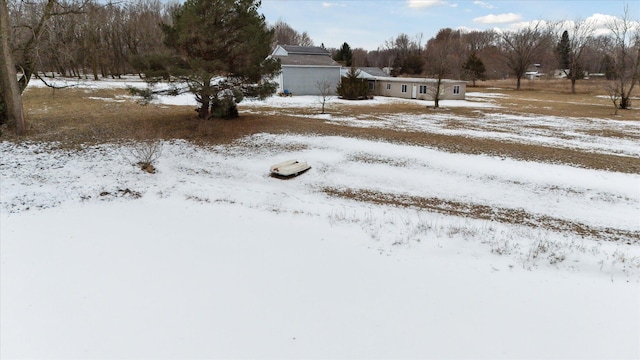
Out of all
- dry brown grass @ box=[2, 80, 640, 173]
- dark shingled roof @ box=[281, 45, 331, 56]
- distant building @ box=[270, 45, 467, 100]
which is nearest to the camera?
dry brown grass @ box=[2, 80, 640, 173]

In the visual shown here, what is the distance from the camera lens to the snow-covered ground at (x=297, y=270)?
16.1 feet

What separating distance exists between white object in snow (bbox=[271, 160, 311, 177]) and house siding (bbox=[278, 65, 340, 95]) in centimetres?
2456

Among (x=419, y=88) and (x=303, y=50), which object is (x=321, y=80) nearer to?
(x=303, y=50)

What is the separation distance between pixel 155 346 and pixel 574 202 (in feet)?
39.9

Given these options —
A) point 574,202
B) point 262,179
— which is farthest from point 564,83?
point 262,179

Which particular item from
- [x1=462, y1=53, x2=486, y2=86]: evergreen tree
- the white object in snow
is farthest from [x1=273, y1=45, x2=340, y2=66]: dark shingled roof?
[x1=462, y1=53, x2=486, y2=86]: evergreen tree

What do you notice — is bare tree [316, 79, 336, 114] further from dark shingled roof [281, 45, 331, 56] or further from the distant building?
dark shingled roof [281, 45, 331, 56]

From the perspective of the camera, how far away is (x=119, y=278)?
6.35m

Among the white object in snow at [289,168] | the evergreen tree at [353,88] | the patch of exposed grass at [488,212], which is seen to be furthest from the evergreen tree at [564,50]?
the white object in snow at [289,168]

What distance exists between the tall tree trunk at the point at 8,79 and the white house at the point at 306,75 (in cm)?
2348

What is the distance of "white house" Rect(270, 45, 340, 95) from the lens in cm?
3652

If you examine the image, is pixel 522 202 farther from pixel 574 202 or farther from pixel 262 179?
pixel 262 179

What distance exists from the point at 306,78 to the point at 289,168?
85.9 feet

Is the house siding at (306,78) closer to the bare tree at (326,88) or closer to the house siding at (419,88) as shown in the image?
the bare tree at (326,88)
